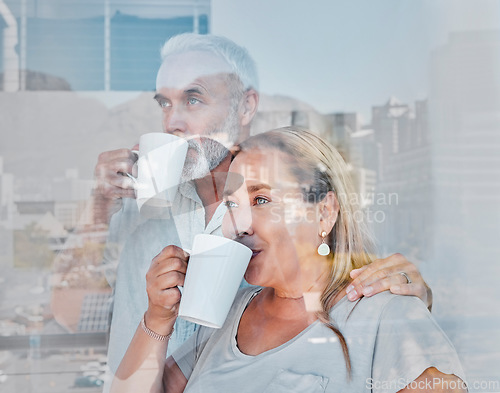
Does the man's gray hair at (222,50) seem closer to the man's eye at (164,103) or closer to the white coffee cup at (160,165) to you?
the man's eye at (164,103)

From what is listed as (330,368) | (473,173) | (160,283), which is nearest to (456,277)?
(473,173)

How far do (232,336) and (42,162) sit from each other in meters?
0.55

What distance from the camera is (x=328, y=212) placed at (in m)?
0.94

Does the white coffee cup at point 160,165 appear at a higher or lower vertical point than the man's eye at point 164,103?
lower

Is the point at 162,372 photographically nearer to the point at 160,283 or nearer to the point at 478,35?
the point at 160,283

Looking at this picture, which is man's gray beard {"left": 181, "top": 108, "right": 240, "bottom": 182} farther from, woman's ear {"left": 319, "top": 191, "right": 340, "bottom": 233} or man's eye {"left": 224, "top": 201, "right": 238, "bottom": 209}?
woman's ear {"left": 319, "top": 191, "right": 340, "bottom": 233}

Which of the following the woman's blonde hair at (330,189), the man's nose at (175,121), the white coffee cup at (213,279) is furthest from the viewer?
the man's nose at (175,121)

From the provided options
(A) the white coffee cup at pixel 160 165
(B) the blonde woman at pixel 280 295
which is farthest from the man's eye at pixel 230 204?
(A) the white coffee cup at pixel 160 165

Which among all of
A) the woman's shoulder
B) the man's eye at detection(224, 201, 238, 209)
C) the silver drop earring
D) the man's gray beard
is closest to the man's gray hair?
the man's gray beard

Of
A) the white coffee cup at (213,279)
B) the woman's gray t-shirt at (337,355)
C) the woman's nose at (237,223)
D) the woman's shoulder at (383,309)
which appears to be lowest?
the woman's gray t-shirt at (337,355)

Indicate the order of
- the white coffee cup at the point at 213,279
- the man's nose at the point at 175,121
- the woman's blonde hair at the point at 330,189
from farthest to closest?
1. the man's nose at the point at 175,121
2. the woman's blonde hair at the point at 330,189
3. the white coffee cup at the point at 213,279

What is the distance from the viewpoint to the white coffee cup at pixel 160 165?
974mm

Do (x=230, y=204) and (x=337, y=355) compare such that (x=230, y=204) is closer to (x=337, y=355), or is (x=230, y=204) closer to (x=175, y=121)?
(x=175, y=121)

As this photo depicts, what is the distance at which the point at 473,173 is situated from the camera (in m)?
1.17
